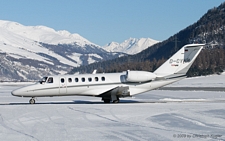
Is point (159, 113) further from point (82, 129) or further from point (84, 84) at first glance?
point (84, 84)

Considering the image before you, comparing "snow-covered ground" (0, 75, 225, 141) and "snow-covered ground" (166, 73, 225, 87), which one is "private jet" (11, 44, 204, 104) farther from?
"snow-covered ground" (166, 73, 225, 87)

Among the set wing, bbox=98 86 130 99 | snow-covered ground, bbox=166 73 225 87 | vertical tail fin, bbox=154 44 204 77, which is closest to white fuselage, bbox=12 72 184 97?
wing, bbox=98 86 130 99

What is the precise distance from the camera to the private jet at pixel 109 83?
2983cm

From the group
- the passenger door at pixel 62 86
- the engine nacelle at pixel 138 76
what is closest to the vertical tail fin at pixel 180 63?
the engine nacelle at pixel 138 76

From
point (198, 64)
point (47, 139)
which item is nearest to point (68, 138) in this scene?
point (47, 139)

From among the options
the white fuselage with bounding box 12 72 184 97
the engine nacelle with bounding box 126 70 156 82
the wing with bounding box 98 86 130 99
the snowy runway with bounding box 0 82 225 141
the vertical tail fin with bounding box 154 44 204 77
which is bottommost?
the snowy runway with bounding box 0 82 225 141

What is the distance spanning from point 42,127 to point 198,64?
113 meters

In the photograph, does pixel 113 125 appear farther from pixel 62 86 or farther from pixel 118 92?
pixel 62 86

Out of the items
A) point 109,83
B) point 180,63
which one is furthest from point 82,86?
point 180,63

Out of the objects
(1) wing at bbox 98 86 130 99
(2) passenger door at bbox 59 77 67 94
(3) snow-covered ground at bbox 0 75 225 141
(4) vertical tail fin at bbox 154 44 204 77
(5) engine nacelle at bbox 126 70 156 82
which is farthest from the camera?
(4) vertical tail fin at bbox 154 44 204 77

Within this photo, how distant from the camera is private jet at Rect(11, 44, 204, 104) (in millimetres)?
29828

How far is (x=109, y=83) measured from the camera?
2992cm

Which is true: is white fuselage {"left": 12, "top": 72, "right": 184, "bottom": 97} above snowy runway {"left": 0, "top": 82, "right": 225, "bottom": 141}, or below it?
above

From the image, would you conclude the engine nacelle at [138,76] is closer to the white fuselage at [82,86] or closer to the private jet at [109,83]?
the private jet at [109,83]
